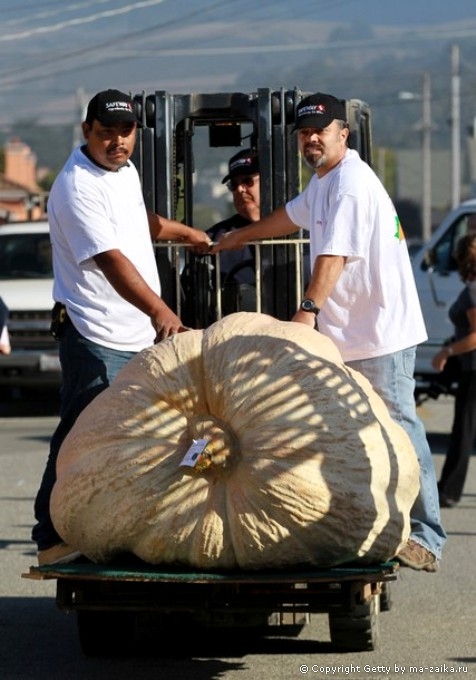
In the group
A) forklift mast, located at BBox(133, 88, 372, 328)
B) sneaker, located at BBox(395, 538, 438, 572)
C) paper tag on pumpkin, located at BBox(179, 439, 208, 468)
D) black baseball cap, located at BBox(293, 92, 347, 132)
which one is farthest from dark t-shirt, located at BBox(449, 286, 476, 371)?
paper tag on pumpkin, located at BBox(179, 439, 208, 468)

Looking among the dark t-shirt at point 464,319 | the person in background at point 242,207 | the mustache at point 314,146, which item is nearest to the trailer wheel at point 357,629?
the mustache at point 314,146

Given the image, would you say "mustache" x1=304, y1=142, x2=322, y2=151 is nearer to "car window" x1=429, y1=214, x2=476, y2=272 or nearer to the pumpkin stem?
the pumpkin stem

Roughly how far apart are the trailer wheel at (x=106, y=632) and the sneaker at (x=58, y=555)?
0.31 metres

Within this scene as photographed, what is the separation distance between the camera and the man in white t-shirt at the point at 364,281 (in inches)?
298

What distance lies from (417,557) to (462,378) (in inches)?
215

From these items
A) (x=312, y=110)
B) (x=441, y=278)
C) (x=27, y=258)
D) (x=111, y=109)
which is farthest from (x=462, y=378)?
(x=27, y=258)

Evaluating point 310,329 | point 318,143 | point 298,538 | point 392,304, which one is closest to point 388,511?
point 298,538

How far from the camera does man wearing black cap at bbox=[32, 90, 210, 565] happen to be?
772 cm

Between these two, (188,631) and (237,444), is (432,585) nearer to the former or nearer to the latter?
(188,631)

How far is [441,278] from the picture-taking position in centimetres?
1711

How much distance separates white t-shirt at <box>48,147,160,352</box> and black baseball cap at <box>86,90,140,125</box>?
0.76 ft

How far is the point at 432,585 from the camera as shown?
953 cm

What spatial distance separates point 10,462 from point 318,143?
25.8 ft

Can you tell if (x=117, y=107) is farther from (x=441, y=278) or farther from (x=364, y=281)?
(x=441, y=278)
